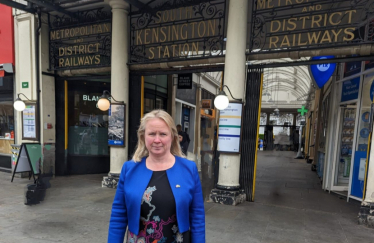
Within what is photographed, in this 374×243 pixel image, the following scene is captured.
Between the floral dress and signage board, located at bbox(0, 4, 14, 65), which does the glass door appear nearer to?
the floral dress

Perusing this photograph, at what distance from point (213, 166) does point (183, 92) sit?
8.63 m

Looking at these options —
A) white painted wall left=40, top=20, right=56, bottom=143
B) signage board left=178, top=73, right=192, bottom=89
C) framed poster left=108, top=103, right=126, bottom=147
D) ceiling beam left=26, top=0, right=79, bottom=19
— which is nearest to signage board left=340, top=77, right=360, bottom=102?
signage board left=178, top=73, right=192, bottom=89

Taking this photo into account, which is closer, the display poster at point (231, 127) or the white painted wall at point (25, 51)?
the display poster at point (231, 127)

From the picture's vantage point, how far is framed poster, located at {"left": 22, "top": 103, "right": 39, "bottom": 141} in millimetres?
7395

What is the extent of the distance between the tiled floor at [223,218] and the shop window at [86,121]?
74.3 inches

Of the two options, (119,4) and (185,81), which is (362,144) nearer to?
(185,81)

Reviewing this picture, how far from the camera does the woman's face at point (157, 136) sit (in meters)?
1.76

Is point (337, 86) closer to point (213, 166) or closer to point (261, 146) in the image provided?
point (213, 166)

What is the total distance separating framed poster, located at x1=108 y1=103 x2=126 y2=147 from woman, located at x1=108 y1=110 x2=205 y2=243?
4853mm

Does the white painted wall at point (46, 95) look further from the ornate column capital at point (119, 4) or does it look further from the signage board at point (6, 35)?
the ornate column capital at point (119, 4)

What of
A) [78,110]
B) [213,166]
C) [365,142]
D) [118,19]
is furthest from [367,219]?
[78,110]

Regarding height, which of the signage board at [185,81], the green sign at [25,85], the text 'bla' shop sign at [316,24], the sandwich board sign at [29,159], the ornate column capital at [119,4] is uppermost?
the ornate column capital at [119,4]

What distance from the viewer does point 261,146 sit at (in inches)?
920

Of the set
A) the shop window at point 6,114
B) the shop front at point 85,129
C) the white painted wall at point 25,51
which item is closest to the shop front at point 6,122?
the shop window at point 6,114
